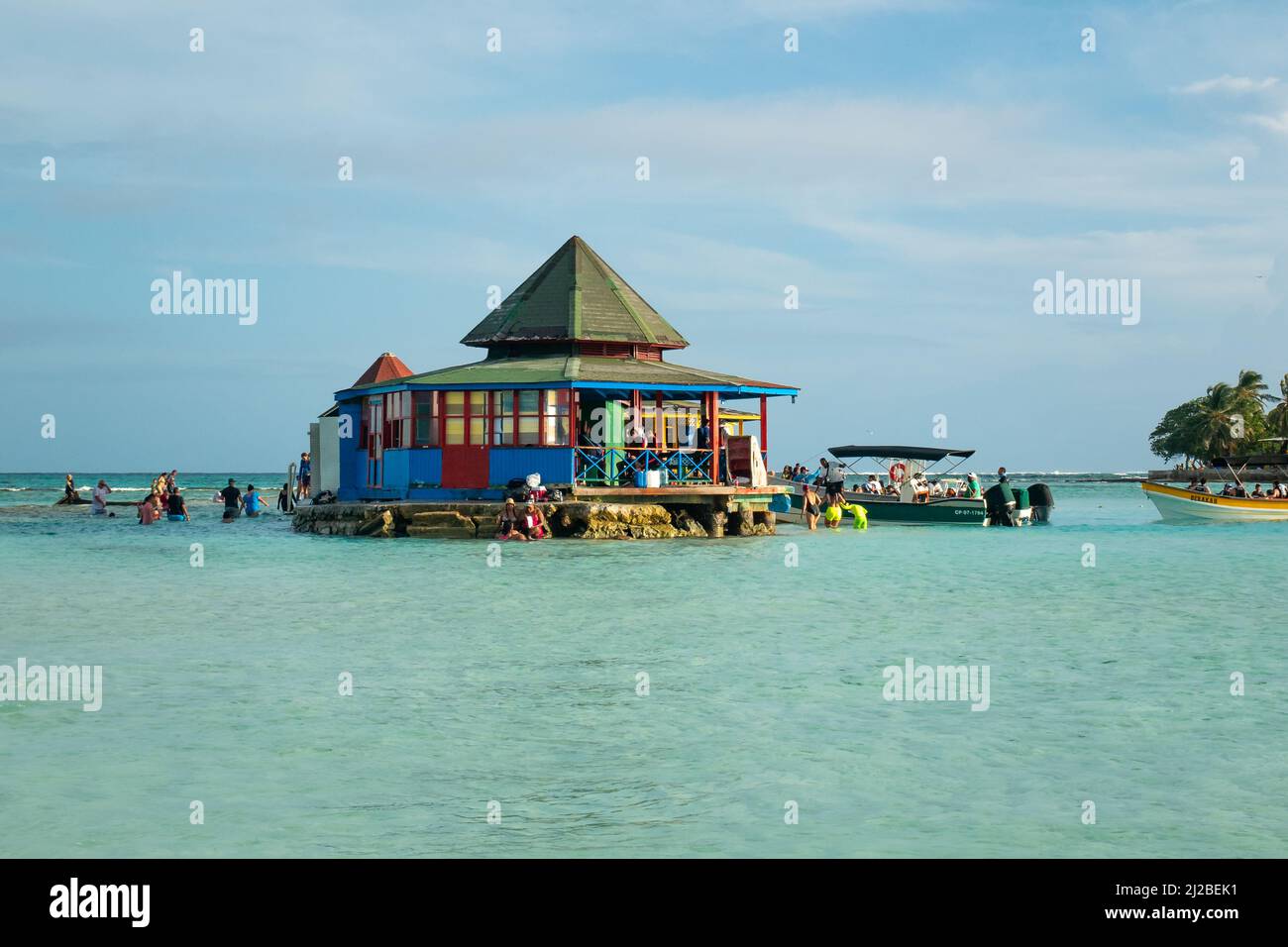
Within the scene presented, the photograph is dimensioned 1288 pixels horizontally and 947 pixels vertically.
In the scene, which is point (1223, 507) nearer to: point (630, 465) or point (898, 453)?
point (898, 453)

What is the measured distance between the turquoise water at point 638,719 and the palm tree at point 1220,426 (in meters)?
96.5

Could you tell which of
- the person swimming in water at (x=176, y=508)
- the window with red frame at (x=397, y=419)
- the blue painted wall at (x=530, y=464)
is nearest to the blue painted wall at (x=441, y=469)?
the blue painted wall at (x=530, y=464)

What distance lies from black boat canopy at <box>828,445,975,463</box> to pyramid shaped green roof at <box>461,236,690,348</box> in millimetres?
9833

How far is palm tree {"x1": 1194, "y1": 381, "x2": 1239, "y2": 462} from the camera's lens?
370 feet

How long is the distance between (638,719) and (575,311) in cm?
2923

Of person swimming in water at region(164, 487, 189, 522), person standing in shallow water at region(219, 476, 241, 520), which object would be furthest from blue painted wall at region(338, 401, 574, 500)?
person swimming in water at region(164, 487, 189, 522)

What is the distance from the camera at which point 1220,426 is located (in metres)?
114

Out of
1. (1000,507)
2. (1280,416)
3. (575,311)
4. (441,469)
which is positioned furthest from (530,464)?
(1280,416)

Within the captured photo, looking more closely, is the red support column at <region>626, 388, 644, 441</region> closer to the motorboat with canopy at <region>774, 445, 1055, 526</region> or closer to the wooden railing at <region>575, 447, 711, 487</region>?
the wooden railing at <region>575, 447, 711, 487</region>

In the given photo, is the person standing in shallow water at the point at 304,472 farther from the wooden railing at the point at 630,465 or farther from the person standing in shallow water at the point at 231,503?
the wooden railing at the point at 630,465

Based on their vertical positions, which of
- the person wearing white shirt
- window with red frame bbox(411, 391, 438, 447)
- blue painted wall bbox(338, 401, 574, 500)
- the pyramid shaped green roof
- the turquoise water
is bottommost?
the turquoise water

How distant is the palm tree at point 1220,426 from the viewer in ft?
370
